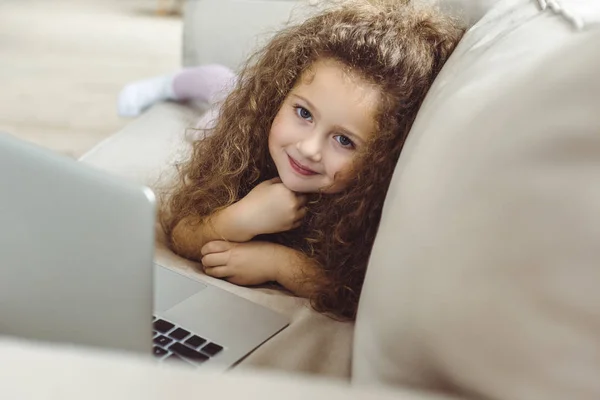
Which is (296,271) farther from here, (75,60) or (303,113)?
(75,60)

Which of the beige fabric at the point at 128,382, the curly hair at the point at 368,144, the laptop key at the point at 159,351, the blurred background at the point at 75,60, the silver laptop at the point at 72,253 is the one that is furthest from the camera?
the blurred background at the point at 75,60

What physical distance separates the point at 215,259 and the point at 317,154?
0.66 ft

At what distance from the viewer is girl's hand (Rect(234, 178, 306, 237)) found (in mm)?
976

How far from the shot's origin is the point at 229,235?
3.26 ft

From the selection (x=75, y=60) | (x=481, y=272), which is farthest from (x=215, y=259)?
(x=75, y=60)

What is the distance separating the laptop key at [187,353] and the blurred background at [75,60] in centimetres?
135

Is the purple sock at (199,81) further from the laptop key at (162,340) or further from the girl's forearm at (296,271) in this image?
the laptop key at (162,340)

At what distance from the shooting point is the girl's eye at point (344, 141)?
0.94m

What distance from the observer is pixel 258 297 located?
3.04 feet

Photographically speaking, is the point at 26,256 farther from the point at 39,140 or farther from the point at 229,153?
the point at 39,140

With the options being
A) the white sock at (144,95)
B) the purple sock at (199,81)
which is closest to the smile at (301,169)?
the purple sock at (199,81)

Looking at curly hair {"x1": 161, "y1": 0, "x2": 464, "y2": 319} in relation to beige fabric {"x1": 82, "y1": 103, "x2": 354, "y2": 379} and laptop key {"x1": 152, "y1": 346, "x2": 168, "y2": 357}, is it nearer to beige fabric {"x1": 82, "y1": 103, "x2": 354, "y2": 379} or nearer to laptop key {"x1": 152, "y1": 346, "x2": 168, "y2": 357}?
beige fabric {"x1": 82, "y1": 103, "x2": 354, "y2": 379}

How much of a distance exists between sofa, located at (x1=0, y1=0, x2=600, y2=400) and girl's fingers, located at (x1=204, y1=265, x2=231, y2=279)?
32cm

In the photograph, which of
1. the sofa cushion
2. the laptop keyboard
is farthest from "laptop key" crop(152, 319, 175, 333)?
the sofa cushion
